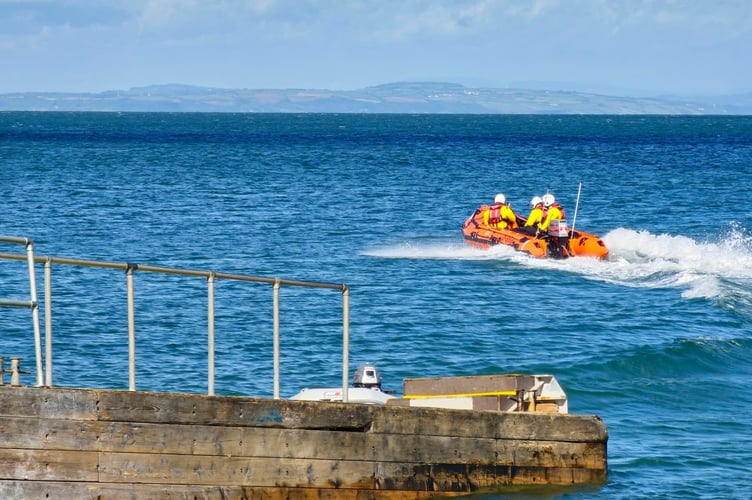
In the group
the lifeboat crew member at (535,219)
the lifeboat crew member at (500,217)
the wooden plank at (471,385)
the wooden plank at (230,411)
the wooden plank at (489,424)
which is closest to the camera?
the wooden plank at (230,411)

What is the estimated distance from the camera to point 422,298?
99.1 feet

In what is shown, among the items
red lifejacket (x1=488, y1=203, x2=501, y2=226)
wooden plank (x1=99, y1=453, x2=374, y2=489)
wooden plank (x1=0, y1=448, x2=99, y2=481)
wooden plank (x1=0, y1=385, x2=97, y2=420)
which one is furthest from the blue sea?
wooden plank (x1=0, y1=385, x2=97, y2=420)

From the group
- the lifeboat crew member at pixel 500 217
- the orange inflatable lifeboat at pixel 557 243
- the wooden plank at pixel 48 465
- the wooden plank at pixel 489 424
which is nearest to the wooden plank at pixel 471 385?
the wooden plank at pixel 489 424

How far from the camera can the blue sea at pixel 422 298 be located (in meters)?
19.8

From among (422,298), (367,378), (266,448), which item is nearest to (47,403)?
Result: (266,448)

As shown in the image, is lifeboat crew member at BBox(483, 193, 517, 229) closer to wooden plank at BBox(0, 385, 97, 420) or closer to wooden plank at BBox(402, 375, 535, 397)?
wooden plank at BBox(402, 375, 535, 397)

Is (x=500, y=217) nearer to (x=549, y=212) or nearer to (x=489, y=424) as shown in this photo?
(x=549, y=212)

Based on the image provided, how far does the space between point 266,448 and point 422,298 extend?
1861cm

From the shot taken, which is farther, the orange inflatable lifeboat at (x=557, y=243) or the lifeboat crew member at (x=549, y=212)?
the lifeboat crew member at (x=549, y=212)

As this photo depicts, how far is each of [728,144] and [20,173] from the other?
7735 cm

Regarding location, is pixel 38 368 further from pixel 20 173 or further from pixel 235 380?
pixel 20 173

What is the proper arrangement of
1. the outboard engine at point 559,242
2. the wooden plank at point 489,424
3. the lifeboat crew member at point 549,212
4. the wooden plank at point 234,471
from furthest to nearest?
the lifeboat crew member at point 549,212
the outboard engine at point 559,242
the wooden plank at point 489,424
the wooden plank at point 234,471

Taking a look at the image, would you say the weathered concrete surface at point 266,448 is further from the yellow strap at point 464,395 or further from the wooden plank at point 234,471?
the yellow strap at point 464,395

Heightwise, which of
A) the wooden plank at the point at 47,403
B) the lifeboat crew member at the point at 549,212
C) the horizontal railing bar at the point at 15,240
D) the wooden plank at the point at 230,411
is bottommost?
the lifeboat crew member at the point at 549,212
